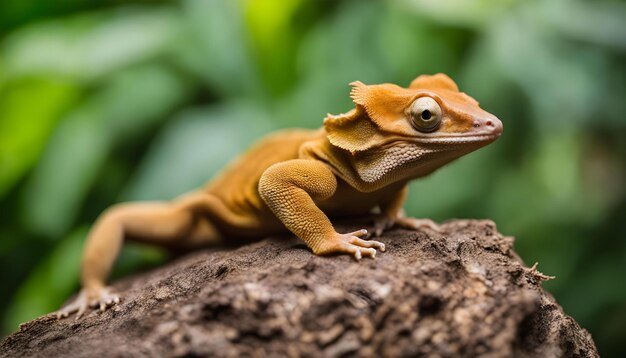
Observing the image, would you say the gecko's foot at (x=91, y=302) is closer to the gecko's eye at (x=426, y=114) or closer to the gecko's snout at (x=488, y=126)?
the gecko's eye at (x=426, y=114)

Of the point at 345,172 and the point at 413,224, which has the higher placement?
the point at 345,172

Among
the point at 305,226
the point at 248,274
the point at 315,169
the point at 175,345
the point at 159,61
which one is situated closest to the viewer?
the point at 175,345

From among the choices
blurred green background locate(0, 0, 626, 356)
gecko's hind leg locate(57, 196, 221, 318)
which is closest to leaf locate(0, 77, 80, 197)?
blurred green background locate(0, 0, 626, 356)

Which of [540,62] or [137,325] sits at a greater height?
[540,62]

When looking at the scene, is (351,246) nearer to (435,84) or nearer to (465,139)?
(465,139)

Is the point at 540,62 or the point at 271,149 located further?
the point at 540,62

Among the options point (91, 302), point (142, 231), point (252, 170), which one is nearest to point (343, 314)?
point (252, 170)

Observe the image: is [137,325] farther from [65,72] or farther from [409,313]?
[65,72]

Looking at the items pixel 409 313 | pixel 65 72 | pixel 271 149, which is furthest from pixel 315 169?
pixel 65 72
